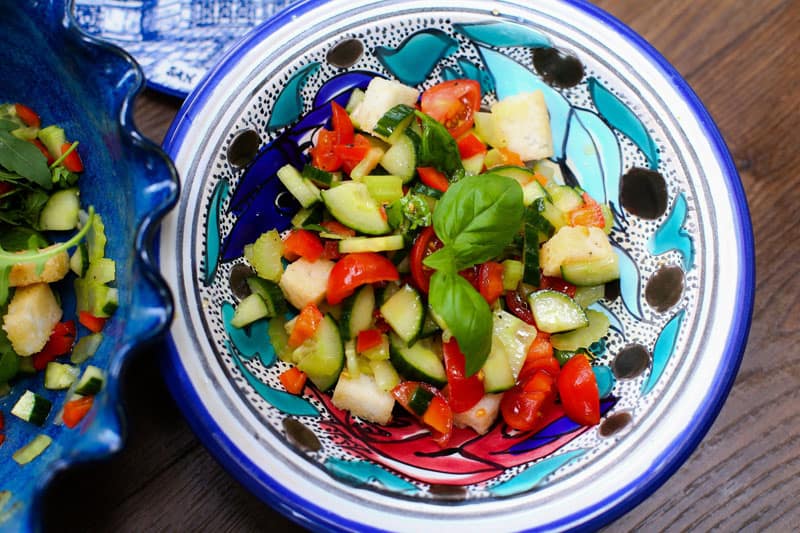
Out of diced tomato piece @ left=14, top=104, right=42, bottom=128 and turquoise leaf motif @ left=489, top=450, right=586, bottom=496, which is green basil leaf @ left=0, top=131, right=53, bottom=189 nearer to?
diced tomato piece @ left=14, top=104, right=42, bottom=128

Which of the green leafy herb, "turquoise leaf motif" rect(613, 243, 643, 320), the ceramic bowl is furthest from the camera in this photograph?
"turquoise leaf motif" rect(613, 243, 643, 320)

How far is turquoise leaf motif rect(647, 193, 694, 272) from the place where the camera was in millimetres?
1572

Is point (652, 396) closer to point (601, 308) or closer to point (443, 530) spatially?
point (601, 308)

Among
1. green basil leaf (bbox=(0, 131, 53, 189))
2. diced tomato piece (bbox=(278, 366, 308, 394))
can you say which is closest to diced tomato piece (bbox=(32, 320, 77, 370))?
green basil leaf (bbox=(0, 131, 53, 189))

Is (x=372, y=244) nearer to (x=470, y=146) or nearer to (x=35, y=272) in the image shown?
(x=470, y=146)

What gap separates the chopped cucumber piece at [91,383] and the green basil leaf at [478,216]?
2.42 feet

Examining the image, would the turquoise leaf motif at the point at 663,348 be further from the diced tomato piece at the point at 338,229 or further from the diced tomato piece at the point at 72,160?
the diced tomato piece at the point at 72,160

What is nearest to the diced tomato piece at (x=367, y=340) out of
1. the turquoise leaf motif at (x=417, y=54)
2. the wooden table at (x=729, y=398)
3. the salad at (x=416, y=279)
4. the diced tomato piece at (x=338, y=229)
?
the salad at (x=416, y=279)

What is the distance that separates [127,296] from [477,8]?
1041 millimetres

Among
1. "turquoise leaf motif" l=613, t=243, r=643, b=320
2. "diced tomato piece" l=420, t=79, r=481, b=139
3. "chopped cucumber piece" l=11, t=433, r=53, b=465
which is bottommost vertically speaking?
"chopped cucumber piece" l=11, t=433, r=53, b=465

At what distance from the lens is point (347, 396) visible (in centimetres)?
155

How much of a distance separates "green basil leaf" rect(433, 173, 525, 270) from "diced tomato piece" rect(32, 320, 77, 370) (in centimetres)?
84

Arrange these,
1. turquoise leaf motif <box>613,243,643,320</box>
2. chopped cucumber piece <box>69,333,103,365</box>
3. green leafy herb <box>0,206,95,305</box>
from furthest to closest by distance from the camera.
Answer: turquoise leaf motif <box>613,243,643,320</box> < chopped cucumber piece <box>69,333,103,365</box> < green leafy herb <box>0,206,95,305</box>

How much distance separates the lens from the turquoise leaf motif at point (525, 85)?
1732mm
